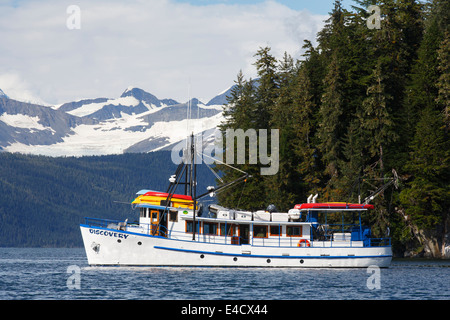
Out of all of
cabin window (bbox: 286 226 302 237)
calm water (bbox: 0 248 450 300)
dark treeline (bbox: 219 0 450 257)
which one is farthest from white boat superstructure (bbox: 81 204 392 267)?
dark treeline (bbox: 219 0 450 257)

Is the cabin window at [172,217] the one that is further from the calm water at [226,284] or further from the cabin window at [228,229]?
the calm water at [226,284]

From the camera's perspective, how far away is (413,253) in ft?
264

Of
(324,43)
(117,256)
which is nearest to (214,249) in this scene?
(117,256)

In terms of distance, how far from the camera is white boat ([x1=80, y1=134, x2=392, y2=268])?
55719 millimetres

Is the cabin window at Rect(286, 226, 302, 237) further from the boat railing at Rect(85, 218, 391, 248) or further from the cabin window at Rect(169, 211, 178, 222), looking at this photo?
the cabin window at Rect(169, 211, 178, 222)

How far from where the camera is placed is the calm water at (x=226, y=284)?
133ft

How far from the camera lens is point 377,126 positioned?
77938 mm

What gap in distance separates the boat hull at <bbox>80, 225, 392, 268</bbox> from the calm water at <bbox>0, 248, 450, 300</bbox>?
40.5 inches

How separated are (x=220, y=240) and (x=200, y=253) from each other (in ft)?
7.03
